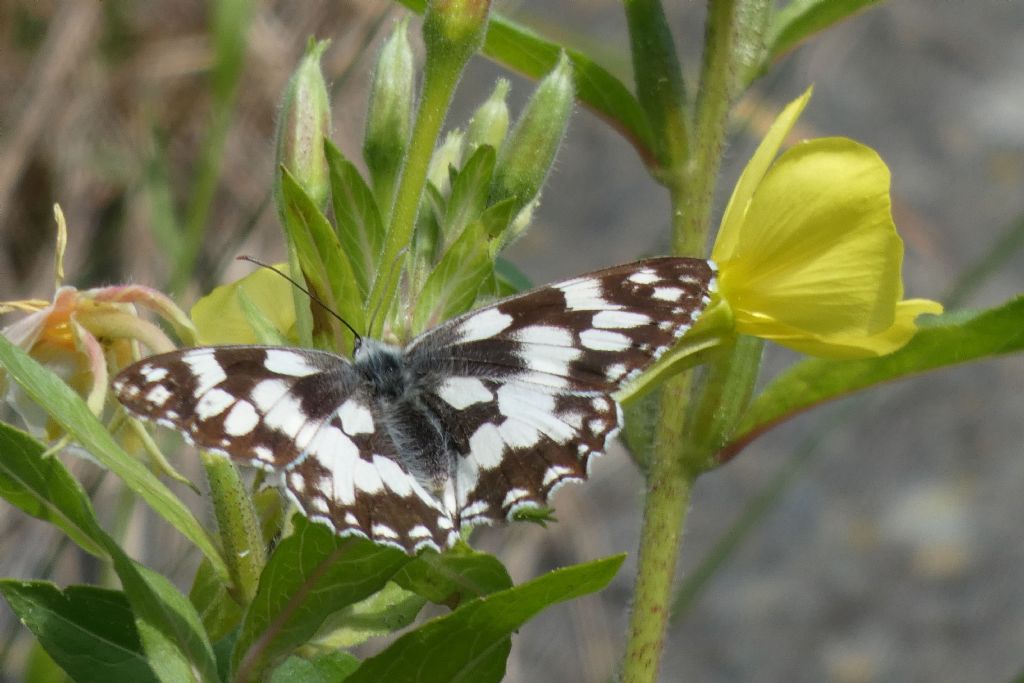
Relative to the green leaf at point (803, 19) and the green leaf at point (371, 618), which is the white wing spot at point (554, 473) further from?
the green leaf at point (803, 19)

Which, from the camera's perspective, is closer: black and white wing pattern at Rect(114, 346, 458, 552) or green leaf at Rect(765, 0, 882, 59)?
black and white wing pattern at Rect(114, 346, 458, 552)

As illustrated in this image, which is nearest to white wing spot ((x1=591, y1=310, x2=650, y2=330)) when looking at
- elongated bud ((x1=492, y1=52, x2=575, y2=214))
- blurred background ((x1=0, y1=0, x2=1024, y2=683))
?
elongated bud ((x1=492, y1=52, x2=575, y2=214))

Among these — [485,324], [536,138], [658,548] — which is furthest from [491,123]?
[658,548]

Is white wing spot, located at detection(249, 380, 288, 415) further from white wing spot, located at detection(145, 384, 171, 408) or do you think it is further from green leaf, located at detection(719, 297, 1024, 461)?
green leaf, located at detection(719, 297, 1024, 461)

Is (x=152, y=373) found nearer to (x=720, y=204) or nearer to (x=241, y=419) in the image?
(x=241, y=419)

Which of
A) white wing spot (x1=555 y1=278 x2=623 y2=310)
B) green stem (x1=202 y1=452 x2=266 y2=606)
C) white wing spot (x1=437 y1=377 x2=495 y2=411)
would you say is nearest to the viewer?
green stem (x1=202 y1=452 x2=266 y2=606)

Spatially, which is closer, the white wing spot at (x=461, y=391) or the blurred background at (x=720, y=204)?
the white wing spot at (x=461, y=391)

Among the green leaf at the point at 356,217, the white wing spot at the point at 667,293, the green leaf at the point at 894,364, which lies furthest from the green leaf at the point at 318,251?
the green leaf at the point at 894,364
